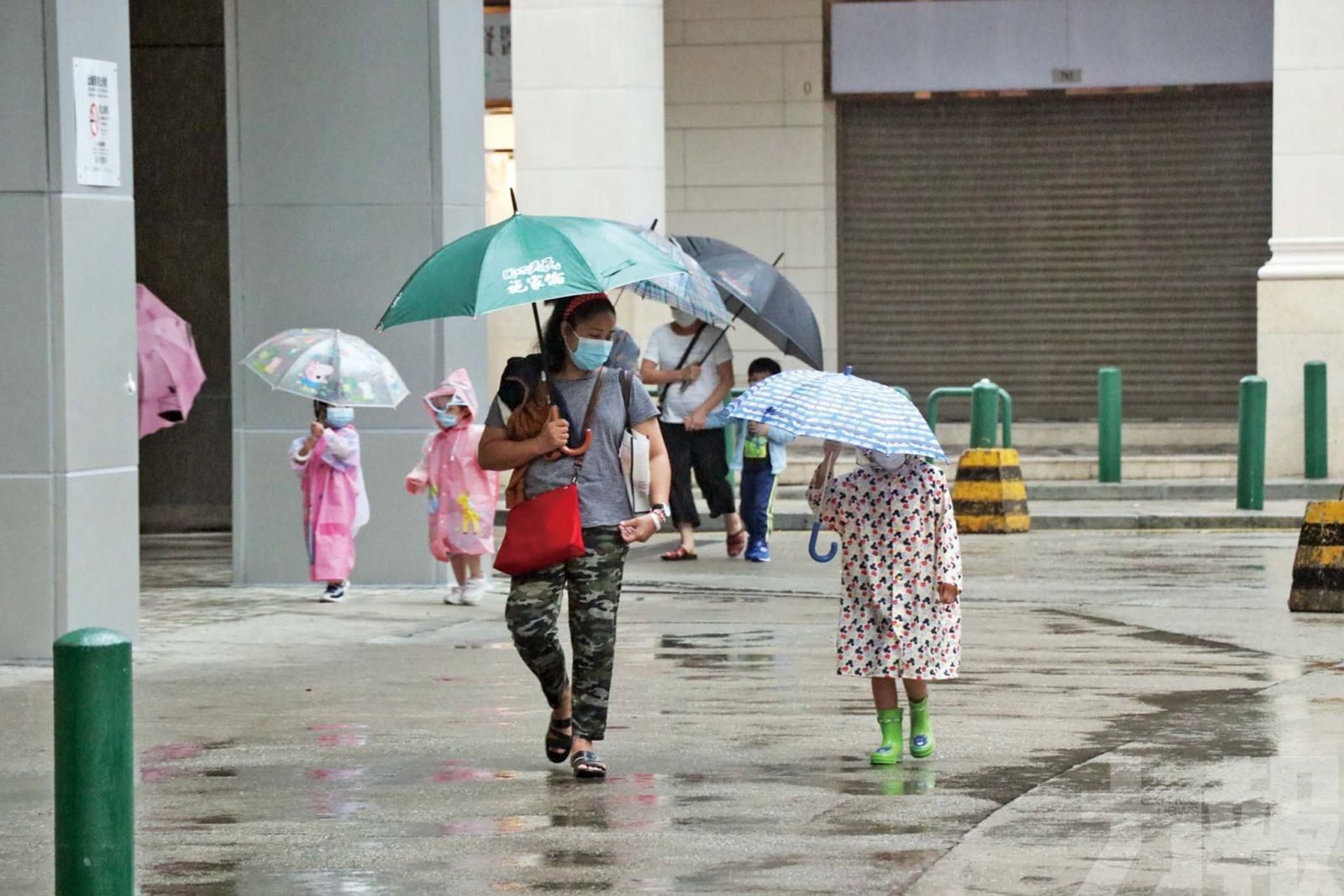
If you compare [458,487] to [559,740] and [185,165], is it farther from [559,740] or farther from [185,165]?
[185,165]

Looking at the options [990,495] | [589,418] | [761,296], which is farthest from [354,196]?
[589,418]

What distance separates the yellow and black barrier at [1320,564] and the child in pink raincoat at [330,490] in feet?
16.7

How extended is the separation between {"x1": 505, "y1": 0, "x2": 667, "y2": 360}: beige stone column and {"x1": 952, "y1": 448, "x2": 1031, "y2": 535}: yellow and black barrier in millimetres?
5433

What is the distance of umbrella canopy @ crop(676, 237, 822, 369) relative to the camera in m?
12.0

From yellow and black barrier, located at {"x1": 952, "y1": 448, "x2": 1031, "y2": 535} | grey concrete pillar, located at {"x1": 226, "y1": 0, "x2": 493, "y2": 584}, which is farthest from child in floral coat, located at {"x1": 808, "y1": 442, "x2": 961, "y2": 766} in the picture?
yellow and black barrier, located at {"x1": 952, "y1": 448, "x2": 1031, "y2": 535}

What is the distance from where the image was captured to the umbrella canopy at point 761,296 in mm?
12023

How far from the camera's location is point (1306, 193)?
73.9 ft

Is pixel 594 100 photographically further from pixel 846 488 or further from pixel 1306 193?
pixel 846 488

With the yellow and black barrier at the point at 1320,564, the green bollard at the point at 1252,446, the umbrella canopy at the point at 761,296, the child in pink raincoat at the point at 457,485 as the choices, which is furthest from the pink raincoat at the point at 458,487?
the green bollard at the point at 1252,446

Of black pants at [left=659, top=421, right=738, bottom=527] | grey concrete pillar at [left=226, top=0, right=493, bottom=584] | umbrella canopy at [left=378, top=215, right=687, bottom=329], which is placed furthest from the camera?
black pants at [left=659, top=421, right=738, bottom=527]

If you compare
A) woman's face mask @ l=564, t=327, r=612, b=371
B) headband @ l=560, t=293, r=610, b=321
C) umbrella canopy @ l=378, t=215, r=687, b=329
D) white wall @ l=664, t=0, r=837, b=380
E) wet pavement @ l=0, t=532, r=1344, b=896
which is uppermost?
white wall @ l=664, t=0, r=837, b=380

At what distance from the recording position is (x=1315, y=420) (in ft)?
70.2

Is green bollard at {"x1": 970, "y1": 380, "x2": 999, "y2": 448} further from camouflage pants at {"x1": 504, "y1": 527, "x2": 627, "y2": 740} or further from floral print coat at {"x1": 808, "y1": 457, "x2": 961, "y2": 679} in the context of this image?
camouflage pants at {"x1": 504, "y1": 527, "x2": 627, "y2": 740}

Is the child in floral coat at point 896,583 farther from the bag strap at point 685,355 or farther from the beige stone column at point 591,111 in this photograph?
the beige stone column at point 591,111
